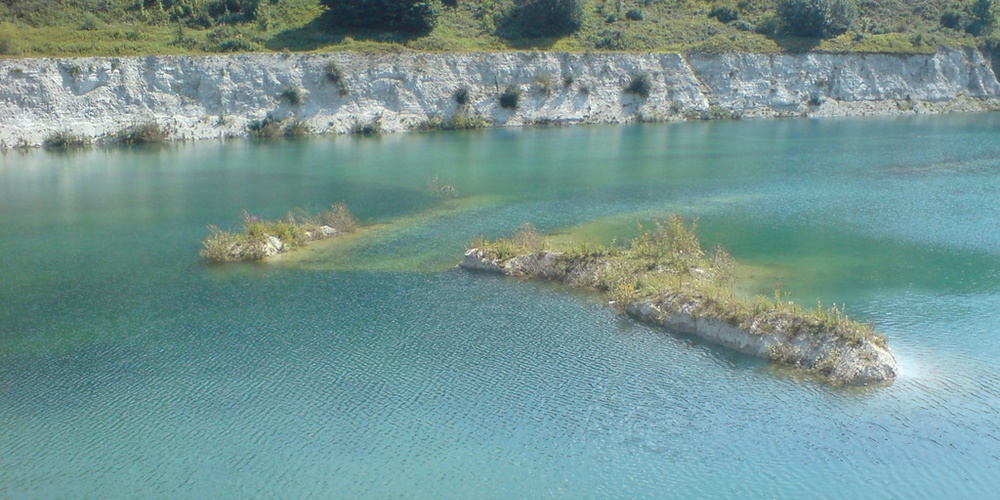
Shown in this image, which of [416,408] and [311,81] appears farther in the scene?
[311,81]

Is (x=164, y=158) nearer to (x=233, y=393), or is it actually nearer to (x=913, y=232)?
(x=233, y=393)

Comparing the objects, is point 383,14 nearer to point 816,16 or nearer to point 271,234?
point 816,16

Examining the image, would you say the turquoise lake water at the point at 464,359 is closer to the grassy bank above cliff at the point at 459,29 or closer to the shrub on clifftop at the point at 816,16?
the grassy bank above cliff at the point at 459,29

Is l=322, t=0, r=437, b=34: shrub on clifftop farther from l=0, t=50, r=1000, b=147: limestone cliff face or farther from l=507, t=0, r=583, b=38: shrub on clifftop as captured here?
l=507, t=0, r=583, b=38: shrub on clifftop

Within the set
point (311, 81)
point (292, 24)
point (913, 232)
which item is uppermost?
point (292, 24)

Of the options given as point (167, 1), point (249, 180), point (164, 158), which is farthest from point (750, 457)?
point (167, 1)

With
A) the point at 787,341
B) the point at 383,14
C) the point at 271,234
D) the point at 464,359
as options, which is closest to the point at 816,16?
the point at 383,14

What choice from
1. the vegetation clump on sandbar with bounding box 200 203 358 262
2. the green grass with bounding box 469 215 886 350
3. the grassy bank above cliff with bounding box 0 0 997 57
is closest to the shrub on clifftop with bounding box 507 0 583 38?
the grassy bank above cliff with bounding box 0 0 997 57
